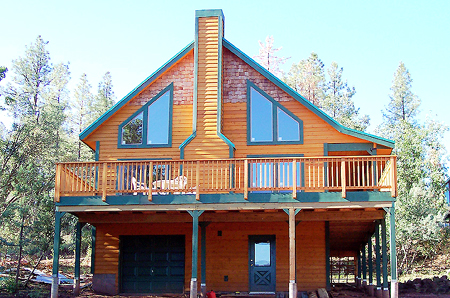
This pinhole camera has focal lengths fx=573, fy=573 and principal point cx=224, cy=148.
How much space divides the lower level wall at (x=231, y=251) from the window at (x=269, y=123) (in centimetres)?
274

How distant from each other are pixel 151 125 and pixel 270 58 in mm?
27087

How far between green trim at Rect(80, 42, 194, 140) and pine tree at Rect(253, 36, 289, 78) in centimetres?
2573

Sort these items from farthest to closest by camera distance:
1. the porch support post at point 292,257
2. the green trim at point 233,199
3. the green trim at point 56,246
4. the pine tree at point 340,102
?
1. the pine tree at point 340,102
2. the green trim at point 56,246
3. the green trim at point 233,199
4. the porch support post at point 292,257

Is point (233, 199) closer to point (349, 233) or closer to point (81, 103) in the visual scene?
point (349, 233)

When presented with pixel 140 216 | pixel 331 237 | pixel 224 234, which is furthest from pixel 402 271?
pixel 140 216

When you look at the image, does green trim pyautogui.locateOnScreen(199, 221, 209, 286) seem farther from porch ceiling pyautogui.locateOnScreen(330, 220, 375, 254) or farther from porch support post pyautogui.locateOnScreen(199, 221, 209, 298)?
porch ceiling pyautogui.locateOnScreen(330, 220, 375, 254)

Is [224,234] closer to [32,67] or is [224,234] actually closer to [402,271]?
[402,271]

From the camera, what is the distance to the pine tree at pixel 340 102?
1604 inches

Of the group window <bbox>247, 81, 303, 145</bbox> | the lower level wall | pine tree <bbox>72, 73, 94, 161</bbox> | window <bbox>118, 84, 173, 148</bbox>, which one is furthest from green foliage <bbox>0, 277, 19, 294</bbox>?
pine tree <bbox>72, 73, 94, 161</bbox>

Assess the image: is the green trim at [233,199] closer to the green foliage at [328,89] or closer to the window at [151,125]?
the window at [151,125]

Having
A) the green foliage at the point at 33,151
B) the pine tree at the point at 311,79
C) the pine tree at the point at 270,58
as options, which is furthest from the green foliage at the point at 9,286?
the pine tree at the point at 311,79

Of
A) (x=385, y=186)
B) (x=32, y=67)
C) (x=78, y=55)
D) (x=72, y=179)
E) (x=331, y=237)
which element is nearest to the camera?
(x=385, y=186)

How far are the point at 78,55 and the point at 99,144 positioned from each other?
2412 cm

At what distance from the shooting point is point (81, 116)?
43.2 metres
